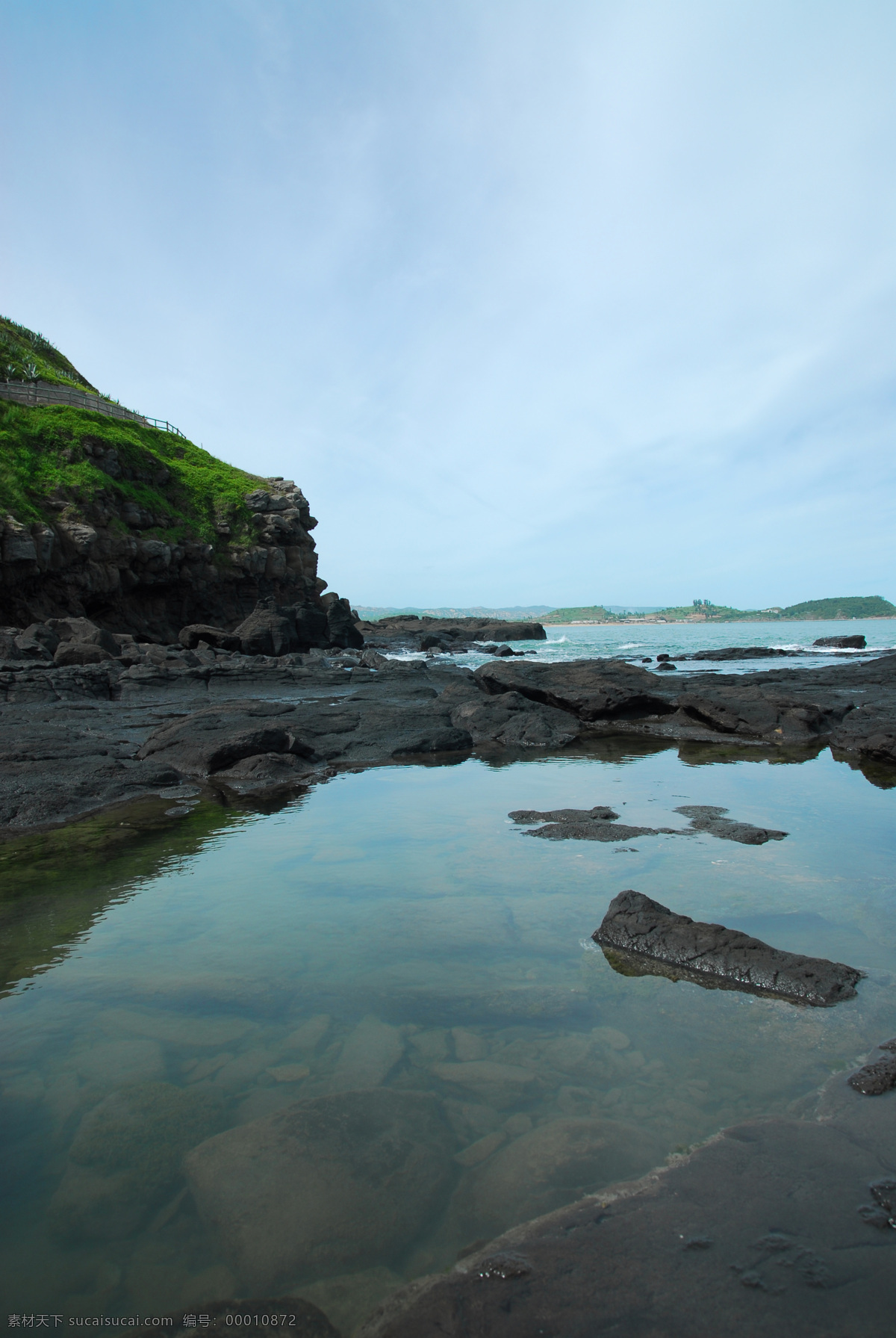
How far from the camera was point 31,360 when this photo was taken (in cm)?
4209

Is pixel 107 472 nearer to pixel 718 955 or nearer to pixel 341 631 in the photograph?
pixel 341 631

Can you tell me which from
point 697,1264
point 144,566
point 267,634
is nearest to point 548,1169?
point 697,1264

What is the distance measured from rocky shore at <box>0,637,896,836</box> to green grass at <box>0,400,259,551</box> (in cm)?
1049

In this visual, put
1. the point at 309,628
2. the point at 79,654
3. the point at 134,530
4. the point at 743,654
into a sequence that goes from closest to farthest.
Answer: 1. the point at 79,654
2. the point at 309,628
3. the point at 134,530
4. the point at 743,654

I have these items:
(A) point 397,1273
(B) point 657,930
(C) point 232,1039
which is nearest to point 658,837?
(B) point 657,930

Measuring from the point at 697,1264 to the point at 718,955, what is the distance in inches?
96.1

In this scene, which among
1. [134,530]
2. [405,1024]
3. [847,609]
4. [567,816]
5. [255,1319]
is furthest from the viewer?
[847,609]

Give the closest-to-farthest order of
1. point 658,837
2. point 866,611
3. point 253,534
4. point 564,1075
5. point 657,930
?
1. point 564,1075
2. point 657,930
3. point 658,837
4. point 253,534
5. point 866,611

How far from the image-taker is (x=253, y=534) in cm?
4291

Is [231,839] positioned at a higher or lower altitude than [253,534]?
lower

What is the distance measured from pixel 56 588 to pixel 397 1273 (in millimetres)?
35010

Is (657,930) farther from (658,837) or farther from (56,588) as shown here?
(56,588)

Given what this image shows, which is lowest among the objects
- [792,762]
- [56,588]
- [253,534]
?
[792,762]

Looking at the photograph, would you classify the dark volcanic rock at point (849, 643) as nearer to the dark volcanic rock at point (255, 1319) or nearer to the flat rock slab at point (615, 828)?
the flat rock slab at point (615, 828)
